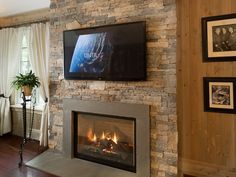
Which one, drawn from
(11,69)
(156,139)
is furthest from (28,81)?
(156,139)

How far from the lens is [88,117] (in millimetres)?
3395

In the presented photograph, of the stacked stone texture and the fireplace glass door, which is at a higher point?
the stacked stone texture

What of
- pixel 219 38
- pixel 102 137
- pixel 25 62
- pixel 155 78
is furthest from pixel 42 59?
pixel 219 38

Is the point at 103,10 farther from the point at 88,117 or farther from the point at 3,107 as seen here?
the point at 3,107

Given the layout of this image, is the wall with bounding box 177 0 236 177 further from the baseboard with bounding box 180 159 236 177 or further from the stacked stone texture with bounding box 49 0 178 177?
the stacked stone texture with bounding box 49 0 178 177

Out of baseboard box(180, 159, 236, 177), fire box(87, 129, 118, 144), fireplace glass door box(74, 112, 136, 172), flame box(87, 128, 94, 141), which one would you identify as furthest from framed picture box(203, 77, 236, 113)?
flame box(87, 128, 94, 141)

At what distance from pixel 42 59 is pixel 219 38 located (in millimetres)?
2955

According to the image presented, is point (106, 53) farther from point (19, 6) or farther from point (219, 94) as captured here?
point (19, 6)

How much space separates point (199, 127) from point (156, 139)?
0.53m

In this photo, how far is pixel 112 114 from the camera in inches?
121

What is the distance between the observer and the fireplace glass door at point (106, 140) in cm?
304

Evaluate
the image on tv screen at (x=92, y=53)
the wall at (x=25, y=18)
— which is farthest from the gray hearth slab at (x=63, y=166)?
the wall at (x=25, y=18)

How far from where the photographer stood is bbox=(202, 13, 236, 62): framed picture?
2.54 m

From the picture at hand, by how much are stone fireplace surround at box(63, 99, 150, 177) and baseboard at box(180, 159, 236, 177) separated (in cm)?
49
